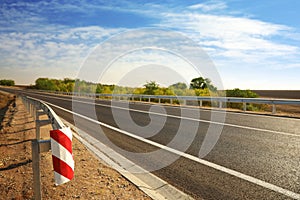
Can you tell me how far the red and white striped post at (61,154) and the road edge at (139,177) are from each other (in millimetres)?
1286

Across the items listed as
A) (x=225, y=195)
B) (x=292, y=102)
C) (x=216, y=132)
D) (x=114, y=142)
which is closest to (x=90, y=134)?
(x=114, y=142)

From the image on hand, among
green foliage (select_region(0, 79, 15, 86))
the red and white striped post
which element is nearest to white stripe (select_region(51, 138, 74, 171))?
the red and white striped post

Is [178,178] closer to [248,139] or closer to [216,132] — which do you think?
[248,139]

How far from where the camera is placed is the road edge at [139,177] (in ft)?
12.5

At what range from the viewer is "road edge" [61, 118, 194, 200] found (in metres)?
3.80

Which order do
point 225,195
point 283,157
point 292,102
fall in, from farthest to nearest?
1. point 292,102
2. point 283,157
3. point 225,195

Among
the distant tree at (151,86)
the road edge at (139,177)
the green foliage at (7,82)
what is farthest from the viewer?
the green foliage at (7,82)

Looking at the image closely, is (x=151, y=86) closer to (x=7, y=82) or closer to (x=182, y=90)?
(x=182, y=90)

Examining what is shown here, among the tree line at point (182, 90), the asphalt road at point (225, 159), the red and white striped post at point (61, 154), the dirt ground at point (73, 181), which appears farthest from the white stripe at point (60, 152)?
the tree line at point (182, 90)

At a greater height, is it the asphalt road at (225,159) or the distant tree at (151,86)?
the distant tree at (151,86)

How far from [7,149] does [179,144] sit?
4637 mm

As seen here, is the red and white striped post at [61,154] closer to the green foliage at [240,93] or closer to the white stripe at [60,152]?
the white stripe at [60,152]

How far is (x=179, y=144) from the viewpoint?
6633 mm

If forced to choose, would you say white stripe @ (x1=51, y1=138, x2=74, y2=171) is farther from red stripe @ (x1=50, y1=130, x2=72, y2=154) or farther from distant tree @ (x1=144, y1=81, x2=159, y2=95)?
distant tree @ (x1=144, y1=81, x2=159, y2=95)
